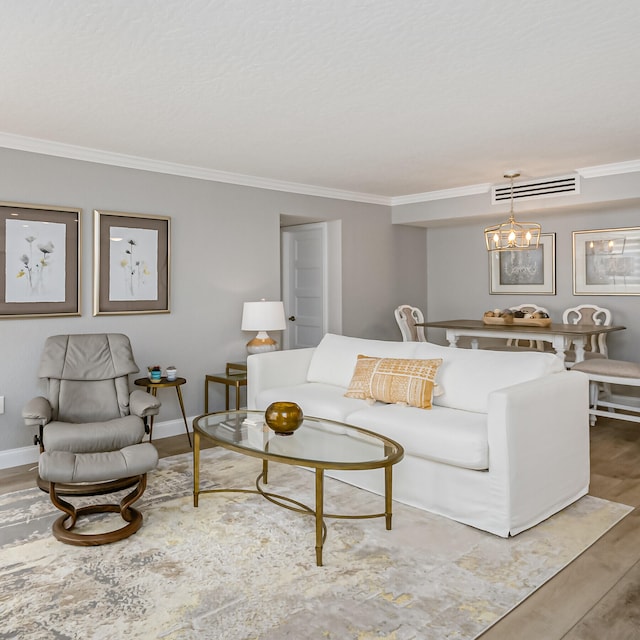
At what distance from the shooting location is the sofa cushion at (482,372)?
3.34 m

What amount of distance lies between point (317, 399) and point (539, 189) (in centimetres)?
314

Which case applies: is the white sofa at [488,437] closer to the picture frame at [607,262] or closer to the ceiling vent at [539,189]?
the ceiling vent at [539,189]

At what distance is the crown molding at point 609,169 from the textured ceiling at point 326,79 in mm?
206

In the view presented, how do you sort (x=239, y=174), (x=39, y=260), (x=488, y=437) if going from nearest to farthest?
(x=488, y=437) < (x=39, y=260) < (x=239, y=174)

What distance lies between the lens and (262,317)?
498cm

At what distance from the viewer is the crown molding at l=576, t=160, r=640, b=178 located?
4.79 m

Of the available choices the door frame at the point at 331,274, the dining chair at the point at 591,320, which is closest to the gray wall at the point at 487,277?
the dining chair at the point at 591,320

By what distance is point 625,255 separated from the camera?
226 inches

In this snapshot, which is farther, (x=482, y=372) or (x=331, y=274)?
(x=331, y=274)

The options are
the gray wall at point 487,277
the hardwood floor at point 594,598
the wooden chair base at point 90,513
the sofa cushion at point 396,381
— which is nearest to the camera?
the hardwood floor at point 594,598

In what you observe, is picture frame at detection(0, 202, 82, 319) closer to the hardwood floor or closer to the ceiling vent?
the hardwood floor

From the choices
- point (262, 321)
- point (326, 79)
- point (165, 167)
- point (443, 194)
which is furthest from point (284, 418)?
point (443, 194)

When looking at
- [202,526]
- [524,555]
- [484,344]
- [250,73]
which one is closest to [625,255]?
[484,344]

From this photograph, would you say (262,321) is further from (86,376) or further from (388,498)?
(388,498)
